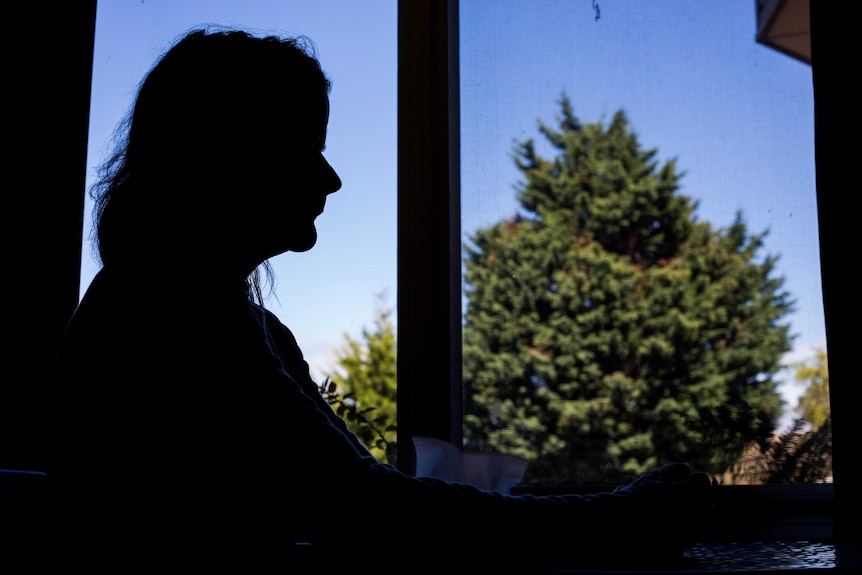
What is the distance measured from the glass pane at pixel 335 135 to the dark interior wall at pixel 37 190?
0.12 feet

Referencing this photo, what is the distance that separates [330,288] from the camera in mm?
1475

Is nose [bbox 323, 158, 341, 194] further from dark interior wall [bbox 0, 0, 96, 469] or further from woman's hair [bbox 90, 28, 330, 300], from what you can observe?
dark interior wall [bbox 0, 0, 96, 469]

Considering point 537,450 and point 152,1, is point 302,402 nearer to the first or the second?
point 537,450

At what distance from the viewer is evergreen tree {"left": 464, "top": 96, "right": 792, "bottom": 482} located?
1.36 meters

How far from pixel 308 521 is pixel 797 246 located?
110cm

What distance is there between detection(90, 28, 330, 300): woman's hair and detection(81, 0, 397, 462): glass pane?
53cm

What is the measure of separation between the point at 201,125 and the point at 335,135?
0.65 meters

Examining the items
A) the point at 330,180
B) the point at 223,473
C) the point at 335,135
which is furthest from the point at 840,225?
the point at 223,473

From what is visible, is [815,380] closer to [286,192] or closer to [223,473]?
[286,192]

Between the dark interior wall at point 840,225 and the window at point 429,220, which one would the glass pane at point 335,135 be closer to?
the window at point 429,220

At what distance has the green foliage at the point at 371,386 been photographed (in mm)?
1469

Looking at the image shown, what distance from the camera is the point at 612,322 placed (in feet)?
4.58

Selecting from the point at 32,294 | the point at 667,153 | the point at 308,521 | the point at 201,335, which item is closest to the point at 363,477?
the point at 308,521

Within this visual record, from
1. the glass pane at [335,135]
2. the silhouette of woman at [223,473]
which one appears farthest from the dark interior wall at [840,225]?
the glass pane at [335,135]
